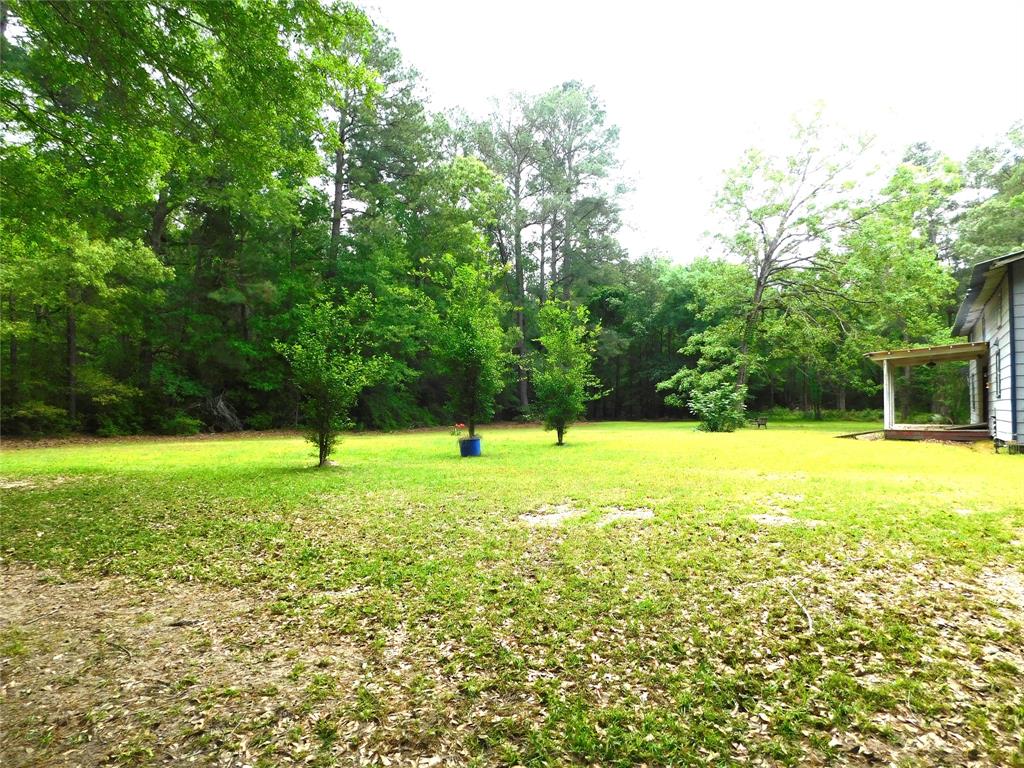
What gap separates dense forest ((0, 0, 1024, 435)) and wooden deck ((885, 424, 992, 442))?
6.70m

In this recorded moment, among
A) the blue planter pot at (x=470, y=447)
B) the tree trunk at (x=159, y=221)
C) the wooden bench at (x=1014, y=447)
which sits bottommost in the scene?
the blue planter pot at (x=470, y=447)

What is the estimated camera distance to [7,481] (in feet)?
26.5

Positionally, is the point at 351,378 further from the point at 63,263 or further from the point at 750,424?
the point at 750,424

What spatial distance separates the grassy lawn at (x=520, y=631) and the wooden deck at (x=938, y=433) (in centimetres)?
945

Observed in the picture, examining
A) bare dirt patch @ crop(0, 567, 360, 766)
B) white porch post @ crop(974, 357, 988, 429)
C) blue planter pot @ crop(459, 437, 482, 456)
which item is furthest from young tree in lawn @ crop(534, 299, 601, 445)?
white porch post @ crop(974, 357, 988, 429)

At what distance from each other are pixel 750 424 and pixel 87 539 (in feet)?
75.3

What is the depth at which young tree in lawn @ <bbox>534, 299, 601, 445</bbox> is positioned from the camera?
47.5 ft

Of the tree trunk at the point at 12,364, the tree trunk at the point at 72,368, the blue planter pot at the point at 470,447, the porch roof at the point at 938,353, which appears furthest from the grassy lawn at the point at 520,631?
the tree trunk at the point at 12,364

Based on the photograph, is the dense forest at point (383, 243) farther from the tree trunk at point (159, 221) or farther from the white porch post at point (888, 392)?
the white porch post at point (888, 392)

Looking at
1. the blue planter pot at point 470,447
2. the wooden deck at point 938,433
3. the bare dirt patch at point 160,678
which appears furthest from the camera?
the wooden deck at point 938,433

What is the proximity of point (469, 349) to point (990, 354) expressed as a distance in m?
14.5

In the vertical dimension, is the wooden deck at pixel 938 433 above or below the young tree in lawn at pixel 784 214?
A: below

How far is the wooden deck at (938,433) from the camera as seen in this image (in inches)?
535

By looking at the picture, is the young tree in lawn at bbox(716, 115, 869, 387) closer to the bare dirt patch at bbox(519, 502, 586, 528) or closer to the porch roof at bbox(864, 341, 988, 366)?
the porch roof at bbox(864, 341, 988, 366)
